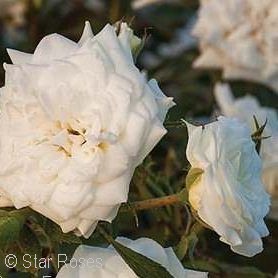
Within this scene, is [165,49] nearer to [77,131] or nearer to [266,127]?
[266,127]

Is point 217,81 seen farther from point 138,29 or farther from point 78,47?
point 78,47

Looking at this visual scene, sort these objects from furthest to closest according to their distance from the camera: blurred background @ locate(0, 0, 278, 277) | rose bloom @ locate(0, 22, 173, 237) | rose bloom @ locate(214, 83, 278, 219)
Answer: blurred background @ locate(0, 0, 278, 277)
rose bloom @ locate(214, 83, 278, 219)
rose bloom @ locate(0, 22, 173, 237)

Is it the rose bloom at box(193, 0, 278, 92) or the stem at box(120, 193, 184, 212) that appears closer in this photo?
the stem at box(120, 193, 184, 212)

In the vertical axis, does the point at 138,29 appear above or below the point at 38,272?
below

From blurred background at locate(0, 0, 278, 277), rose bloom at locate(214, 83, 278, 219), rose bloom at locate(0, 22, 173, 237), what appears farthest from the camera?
blurred background at locate(0, 0, 278, 277)

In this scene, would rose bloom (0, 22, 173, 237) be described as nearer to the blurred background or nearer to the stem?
the stem

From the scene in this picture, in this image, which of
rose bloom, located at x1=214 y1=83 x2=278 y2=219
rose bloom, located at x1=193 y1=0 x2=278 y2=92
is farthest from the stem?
rose bloom, located at x1=193 y1=0 x2=278 y2=92

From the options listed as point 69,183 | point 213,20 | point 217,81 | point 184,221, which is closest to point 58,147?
point 69,183
